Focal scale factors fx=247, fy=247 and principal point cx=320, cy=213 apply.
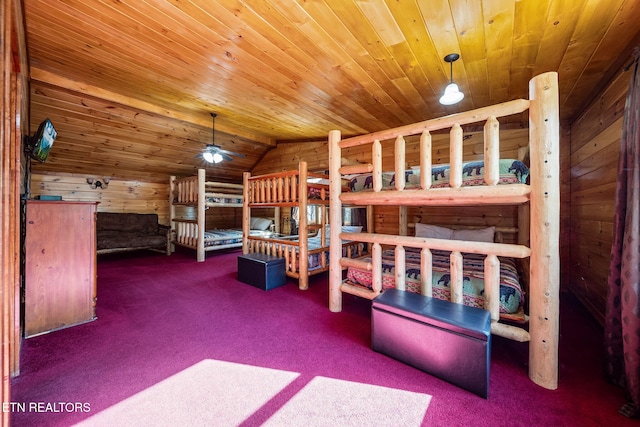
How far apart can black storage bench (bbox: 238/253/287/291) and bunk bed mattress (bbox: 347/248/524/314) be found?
112cm

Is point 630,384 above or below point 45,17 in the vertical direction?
below

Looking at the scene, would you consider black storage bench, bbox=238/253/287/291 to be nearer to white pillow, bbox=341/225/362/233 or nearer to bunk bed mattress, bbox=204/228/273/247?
bunk bed mattress, bbox=204/228/273/247

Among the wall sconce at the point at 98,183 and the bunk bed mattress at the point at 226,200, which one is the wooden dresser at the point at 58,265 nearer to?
the bunk bed mattress at the point at 226,200

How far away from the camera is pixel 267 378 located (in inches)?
58.1

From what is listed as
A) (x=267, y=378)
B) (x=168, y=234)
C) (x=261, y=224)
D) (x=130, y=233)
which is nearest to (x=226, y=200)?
(x=261, y=224)

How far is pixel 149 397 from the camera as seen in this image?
4.34 ft

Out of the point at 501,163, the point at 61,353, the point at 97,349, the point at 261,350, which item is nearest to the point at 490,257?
the point at 501,163

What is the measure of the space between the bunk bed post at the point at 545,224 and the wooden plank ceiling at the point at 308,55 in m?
0.71

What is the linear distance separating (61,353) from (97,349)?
0.67 feet

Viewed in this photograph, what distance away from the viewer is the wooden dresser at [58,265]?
73.9 inches

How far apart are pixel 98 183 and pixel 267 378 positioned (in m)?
5.86

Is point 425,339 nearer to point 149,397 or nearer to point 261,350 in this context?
point 261,350

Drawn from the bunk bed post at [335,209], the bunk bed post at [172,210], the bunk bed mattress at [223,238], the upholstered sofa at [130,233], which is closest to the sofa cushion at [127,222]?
the upholstered sofa at [130,233]

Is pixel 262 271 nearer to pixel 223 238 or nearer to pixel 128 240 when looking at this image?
pixel 223 238
